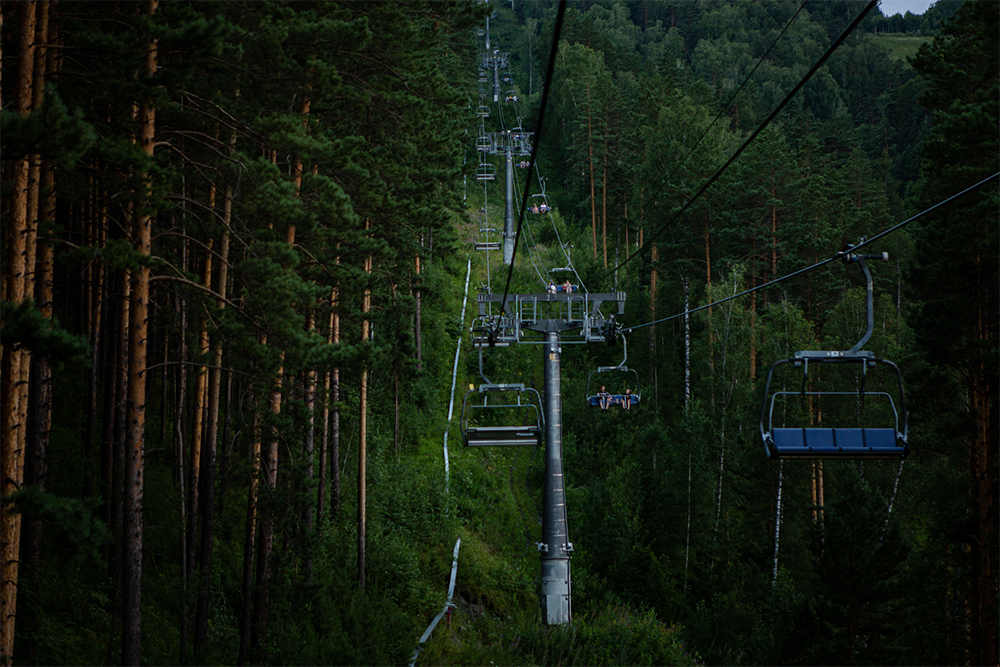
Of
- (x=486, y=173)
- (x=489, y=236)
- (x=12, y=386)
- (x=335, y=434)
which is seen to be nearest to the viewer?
(x=12, y=386)

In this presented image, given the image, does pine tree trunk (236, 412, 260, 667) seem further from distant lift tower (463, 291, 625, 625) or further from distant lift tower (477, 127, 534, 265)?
distant lift tower (477, 127, 534, 265)

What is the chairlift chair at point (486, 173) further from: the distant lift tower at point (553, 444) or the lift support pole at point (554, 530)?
the lift support pole at point (554, 530)

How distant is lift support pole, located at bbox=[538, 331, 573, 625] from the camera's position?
51.5 ft

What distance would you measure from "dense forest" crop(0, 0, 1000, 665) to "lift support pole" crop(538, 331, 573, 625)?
0.75 meters

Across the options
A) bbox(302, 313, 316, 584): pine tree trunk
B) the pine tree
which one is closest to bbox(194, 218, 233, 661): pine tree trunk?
bbox(302, 313, 316, 584): pine tree trunk

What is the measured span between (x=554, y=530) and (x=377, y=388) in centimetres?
1232

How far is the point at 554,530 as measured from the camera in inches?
632

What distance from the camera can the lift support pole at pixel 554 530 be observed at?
1569 cm

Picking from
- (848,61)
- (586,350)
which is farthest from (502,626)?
(848,61)

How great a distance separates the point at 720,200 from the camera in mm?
34688

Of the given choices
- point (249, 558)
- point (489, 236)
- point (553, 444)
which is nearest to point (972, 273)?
point (553, 444)

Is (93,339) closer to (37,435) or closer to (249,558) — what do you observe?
(37,435)

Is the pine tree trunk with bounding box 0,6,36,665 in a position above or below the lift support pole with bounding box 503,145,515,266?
below

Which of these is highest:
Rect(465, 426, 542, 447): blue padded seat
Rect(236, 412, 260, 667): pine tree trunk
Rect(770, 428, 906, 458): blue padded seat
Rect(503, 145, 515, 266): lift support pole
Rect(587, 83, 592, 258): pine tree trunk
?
Rect(587, 83, 592, 258): pine tree trunk
